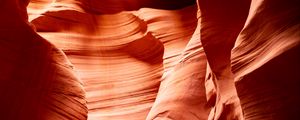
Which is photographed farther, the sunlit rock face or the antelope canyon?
the sunlit rock face

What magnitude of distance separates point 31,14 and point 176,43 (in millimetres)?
2268

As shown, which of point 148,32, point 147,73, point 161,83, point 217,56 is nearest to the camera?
point 217,56

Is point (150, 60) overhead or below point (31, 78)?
overhead

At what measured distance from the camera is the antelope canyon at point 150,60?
12.2 feet

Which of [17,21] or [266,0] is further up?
[17,21]

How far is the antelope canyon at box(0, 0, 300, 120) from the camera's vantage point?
147 inches

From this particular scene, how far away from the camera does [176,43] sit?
735 centimetres

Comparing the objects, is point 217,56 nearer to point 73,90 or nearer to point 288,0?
point 288,0

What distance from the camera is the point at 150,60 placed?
7.45m

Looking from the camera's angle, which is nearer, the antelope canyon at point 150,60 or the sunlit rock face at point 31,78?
the antelope canyon at point 150,60

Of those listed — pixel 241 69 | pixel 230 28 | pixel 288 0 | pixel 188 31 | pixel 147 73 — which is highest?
pixel 188 31

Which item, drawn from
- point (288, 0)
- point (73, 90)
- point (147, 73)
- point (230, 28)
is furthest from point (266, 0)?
point (147, 73)

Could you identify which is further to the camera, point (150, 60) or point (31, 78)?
point (150, 60)

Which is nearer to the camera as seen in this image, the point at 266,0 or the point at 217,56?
the point at 266,0
